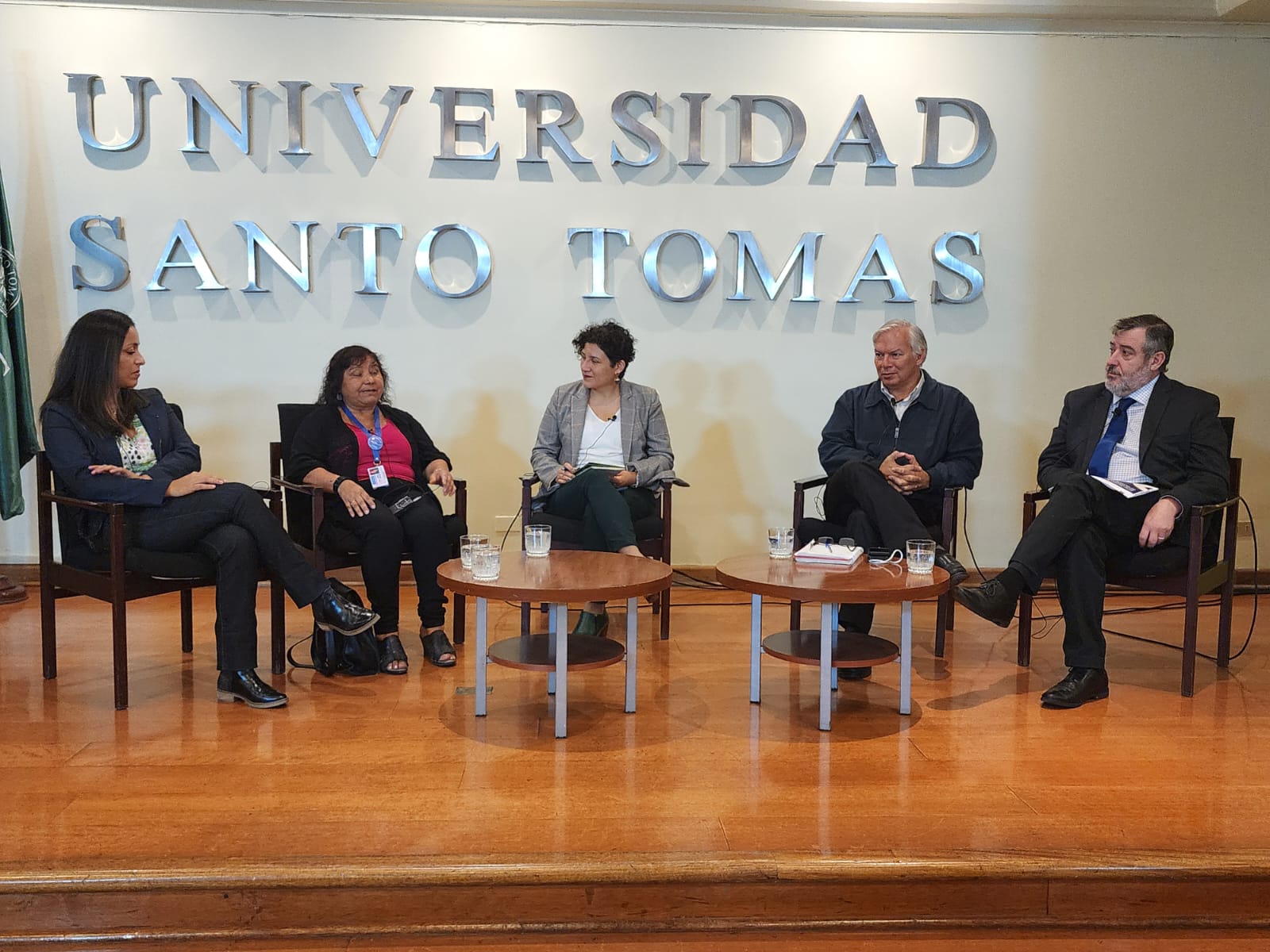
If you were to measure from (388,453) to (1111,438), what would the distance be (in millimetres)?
2529

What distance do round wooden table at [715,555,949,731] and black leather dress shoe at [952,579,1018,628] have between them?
110mm

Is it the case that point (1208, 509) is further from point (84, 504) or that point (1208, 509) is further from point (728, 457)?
point (84, 504)

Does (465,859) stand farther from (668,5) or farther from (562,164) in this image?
(668,5)

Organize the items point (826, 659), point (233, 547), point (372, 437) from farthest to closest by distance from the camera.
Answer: point (372, 437) → point (233, 547) → point (826, 659)

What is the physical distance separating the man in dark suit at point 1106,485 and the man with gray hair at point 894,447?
0.34 metres

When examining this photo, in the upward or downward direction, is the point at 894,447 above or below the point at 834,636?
above

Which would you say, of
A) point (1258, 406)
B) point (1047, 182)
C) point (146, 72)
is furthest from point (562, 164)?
point (1258, 406)

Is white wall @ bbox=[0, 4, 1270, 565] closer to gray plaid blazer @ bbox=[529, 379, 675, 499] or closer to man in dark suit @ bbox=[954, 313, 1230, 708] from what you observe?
gray plaid blazer @ bbox=[529, 379, 675, 499]

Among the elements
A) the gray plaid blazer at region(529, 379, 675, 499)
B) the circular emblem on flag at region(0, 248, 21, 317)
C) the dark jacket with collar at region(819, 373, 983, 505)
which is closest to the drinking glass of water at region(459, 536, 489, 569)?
the gray plaid blazer at region(529, 379, 675, 499)

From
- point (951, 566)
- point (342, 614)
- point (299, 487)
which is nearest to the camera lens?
point (342, 614)

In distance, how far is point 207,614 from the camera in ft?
15.2

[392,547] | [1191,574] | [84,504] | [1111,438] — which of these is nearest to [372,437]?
[392,547]

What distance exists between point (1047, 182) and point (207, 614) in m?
4.12

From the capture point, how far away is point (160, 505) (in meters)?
3.46
